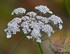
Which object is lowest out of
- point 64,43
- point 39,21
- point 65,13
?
point 64,43

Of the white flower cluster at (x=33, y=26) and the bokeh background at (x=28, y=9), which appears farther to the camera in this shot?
the bokeh background at (x=28, y=9)

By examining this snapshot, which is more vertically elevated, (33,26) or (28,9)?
(28,9)

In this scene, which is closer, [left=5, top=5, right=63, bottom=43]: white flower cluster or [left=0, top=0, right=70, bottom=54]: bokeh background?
[left=5, top=5, right=63, bottom=43]: white flower cluster

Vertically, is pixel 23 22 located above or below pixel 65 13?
below

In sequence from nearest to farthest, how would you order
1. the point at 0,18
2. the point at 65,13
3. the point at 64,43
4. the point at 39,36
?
the point at 39,36
the point at 64,43
the point at 0,18
the point at 65,13

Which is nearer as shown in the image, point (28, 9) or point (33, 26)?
point (33, 26)

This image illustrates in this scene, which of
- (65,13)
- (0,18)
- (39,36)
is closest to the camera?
(39,36)

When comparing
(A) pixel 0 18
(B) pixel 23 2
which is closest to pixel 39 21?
(A) pixel 0 18

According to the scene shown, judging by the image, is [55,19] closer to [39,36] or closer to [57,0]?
[39,36]

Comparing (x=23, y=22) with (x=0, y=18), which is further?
(x=0, y=18)

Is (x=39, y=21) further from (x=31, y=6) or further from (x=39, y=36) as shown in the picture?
(x=31, y=6)
